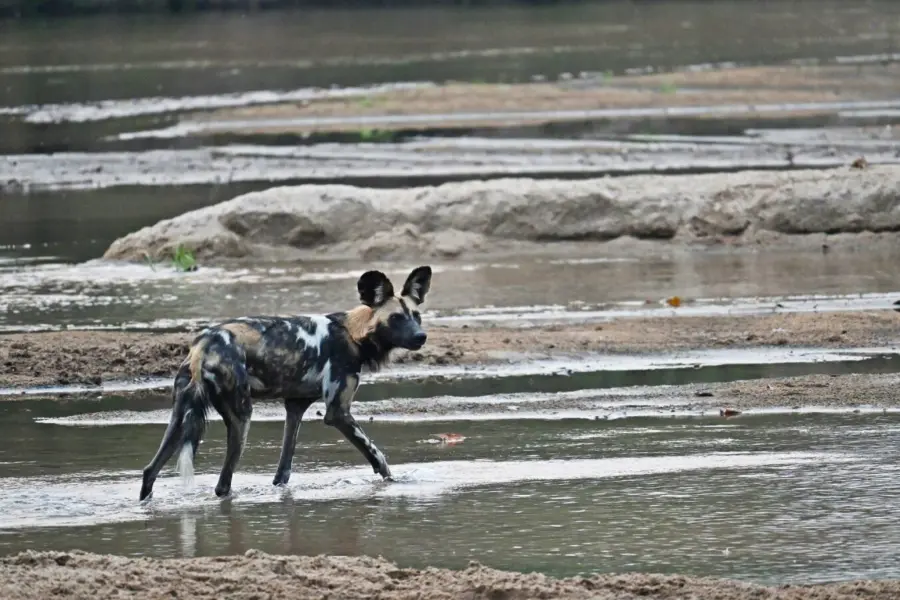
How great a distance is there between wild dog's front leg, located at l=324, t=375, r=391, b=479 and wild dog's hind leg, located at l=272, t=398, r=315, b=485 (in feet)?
0.65

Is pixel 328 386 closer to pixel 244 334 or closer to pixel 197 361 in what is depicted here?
pixel 244 334

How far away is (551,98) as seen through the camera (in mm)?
36344

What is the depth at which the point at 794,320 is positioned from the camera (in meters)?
15.8

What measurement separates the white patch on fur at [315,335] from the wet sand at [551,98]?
863 inches

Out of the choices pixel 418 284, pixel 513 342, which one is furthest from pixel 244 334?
pixel 513 342

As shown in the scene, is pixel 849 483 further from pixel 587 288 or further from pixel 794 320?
pixel 587 288

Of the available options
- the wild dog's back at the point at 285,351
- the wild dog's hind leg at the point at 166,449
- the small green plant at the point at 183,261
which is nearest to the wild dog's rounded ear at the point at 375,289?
the wild dog's back at the point at 285,351

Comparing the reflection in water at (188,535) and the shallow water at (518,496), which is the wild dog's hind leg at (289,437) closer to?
the shallow water at (518,496)

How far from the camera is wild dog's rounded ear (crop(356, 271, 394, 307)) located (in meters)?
11.1

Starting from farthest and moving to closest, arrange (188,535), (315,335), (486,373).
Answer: (486,373) → (315,335) → (188,535)

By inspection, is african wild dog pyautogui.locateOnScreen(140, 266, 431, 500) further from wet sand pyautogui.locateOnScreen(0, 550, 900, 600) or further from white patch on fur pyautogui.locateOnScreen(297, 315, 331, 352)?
wet sand pyautogui.locateOnScreen(0, 550, 900, 600)

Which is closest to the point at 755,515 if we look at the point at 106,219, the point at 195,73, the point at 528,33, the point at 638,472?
the point at 638,472

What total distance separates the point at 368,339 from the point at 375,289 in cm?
30

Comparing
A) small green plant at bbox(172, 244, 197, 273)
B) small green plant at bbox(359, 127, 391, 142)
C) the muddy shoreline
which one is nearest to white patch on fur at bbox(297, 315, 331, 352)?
small green plant at bbox(172, 244, 197, 273)
